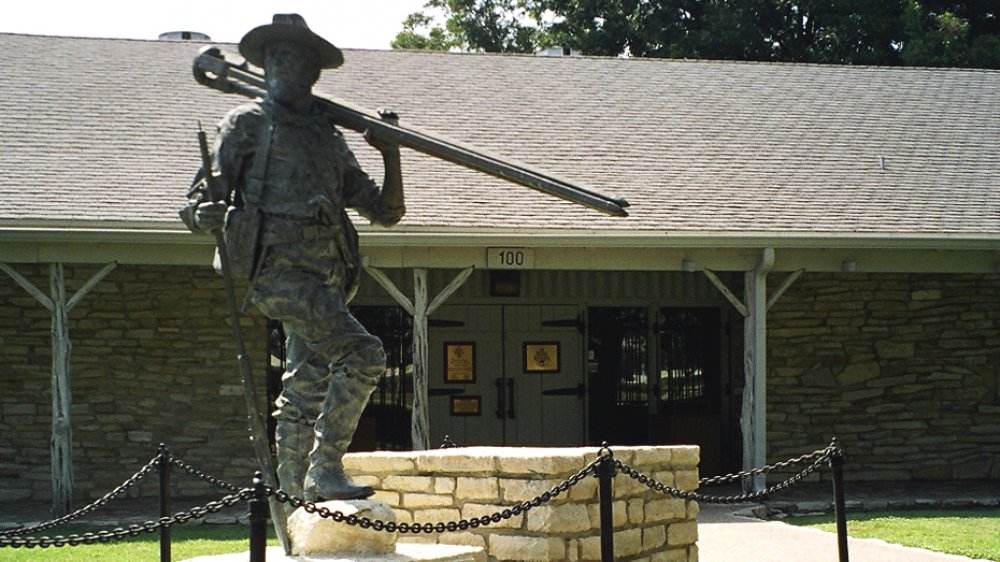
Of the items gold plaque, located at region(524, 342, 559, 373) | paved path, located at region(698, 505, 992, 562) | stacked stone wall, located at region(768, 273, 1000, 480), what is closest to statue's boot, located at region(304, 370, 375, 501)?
paved path, located at region(698, 505, 992, 562)

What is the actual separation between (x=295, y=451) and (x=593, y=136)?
1038cm

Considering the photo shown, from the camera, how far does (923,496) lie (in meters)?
15.0

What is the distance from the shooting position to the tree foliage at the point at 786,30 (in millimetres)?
27641

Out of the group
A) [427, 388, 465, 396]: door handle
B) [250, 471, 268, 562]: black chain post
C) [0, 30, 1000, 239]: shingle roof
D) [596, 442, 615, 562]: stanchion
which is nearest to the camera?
[250, 471, 268, 562]: black chain post

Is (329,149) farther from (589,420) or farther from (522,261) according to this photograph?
(589,420)

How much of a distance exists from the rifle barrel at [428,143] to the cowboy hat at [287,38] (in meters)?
0.18

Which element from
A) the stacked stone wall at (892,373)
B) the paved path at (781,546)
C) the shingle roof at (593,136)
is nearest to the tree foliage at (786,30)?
the shingle roof at (593,136)

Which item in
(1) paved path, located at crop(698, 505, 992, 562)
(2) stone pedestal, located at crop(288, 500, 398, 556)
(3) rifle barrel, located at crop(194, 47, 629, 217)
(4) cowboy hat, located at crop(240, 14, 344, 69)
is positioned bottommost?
(1) paved path, located at crop(698, 505, 992, 562)

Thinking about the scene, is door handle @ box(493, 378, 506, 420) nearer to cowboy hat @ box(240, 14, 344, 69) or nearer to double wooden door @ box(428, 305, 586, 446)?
double wooden door @ box(428, 305, 586, 446)

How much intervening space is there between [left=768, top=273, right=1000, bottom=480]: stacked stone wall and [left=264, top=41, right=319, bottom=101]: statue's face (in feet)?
33.7

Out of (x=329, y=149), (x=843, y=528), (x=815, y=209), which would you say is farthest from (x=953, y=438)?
(x=329, y=149)

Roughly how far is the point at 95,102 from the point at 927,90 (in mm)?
10467

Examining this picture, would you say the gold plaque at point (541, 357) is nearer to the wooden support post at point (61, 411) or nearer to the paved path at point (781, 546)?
the paved path at point (781, 546)

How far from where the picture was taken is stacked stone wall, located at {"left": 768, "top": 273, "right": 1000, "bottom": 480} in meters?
16.7
